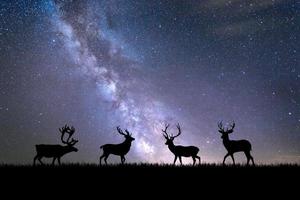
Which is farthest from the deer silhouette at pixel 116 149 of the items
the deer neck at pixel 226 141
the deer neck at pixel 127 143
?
the deer neck at pixel 226 141

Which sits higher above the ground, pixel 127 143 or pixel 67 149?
pixel 127 143

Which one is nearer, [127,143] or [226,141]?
[226,141]

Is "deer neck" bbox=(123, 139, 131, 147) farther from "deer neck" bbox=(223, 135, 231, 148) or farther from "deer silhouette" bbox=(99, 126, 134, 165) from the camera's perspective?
"deer neck" bbox=(223, 135, 231, 148)

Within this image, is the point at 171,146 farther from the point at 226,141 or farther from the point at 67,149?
the point at 67,149
